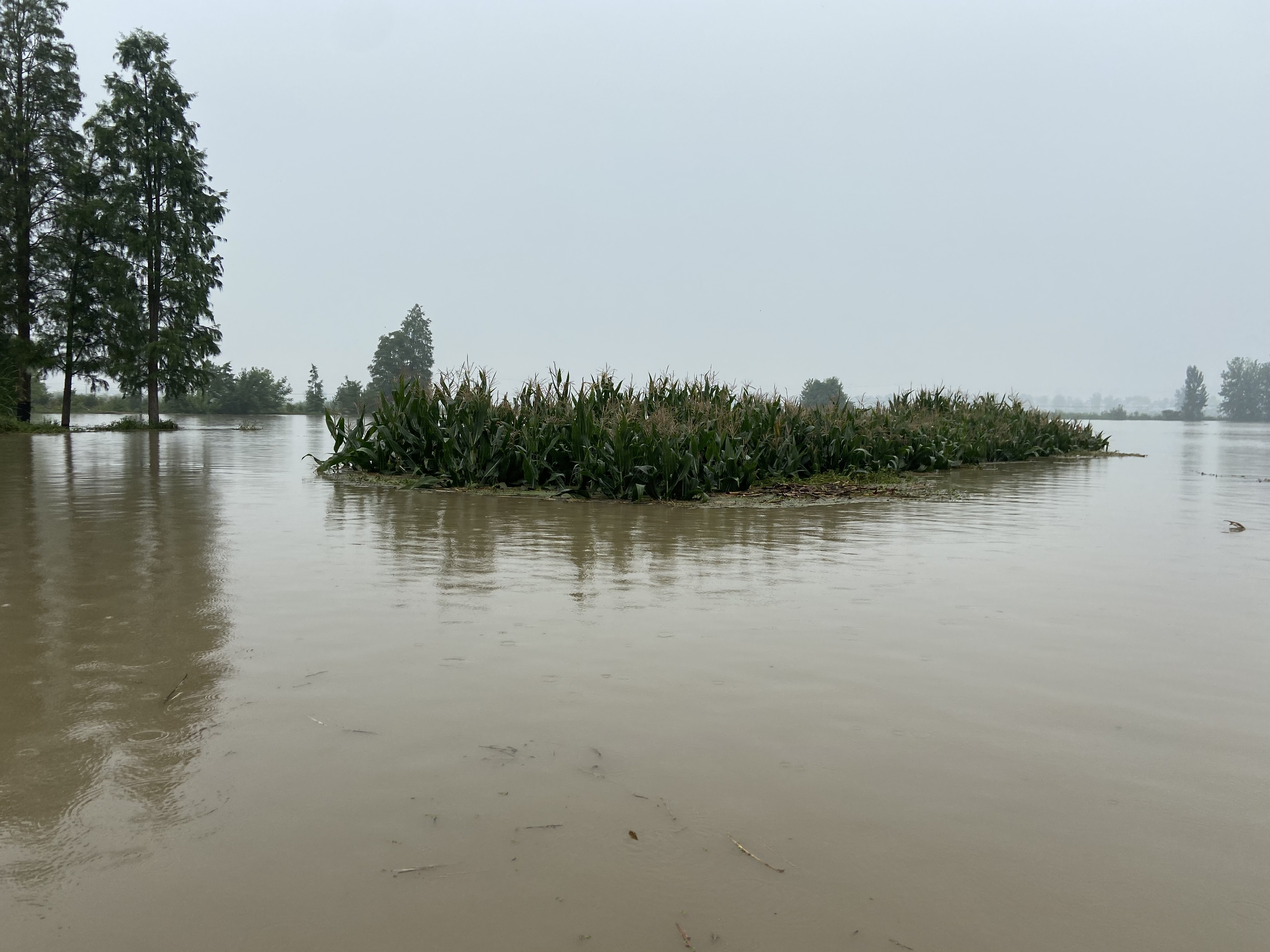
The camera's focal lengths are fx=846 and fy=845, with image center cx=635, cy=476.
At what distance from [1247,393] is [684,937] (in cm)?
17228

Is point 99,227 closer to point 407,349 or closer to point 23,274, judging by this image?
point 23,274

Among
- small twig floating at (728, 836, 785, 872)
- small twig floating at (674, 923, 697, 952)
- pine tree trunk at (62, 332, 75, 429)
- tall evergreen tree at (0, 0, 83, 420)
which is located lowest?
small twig floating at (674, 923, 697, 952)

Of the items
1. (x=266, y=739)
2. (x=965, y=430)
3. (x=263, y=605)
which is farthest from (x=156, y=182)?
(x=266, y=739)

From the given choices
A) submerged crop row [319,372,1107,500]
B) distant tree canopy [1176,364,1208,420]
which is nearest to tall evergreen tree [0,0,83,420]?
submerged crop row [319,372,1107,500]

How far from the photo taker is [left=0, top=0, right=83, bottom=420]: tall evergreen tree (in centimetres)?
3098

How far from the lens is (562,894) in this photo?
7.08ft

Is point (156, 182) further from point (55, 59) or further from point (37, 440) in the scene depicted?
point (37, 440)

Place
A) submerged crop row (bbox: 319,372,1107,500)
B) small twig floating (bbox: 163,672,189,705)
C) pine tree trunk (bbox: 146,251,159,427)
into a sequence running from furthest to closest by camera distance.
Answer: pine tree trunk (bbox: 146,251,159,427) → submerged crop row (bbox: 319,372,1107,500) → small twig floating (bbox: 163,672,189,705)

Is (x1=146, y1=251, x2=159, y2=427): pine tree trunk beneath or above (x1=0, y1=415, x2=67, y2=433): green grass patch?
above

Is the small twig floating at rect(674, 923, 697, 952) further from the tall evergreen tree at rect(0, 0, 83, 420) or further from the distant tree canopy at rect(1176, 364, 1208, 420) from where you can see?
the distant tree canopy at rect(1176, 364, 1208, 420)

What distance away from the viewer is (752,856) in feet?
7.65

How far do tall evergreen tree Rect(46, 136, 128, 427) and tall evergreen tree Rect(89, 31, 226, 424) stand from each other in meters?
0.71

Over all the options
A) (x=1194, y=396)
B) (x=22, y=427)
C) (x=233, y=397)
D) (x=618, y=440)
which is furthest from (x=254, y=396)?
(x=1194, y=396)

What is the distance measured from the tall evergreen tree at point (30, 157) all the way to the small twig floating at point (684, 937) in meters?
36.9
